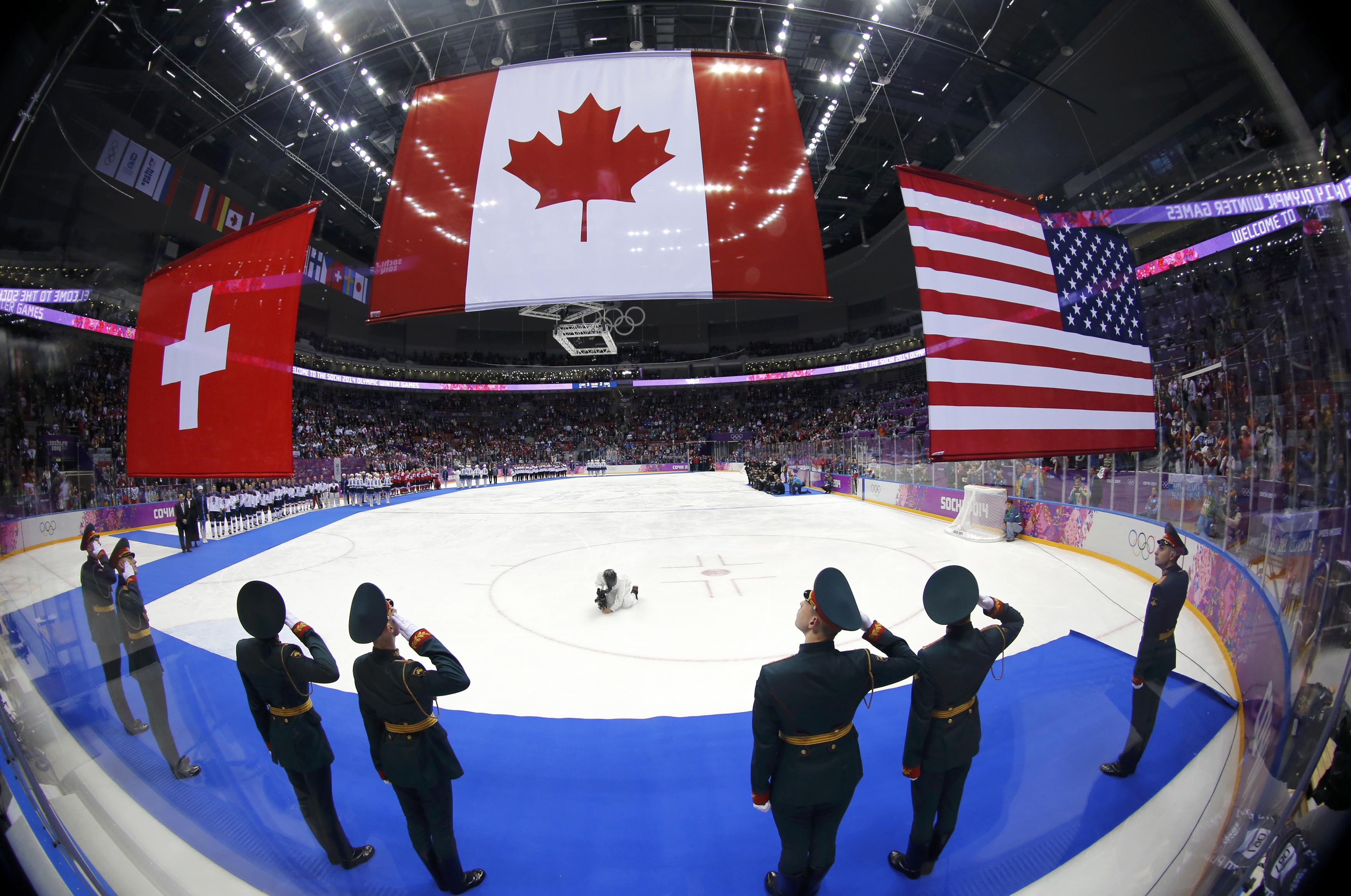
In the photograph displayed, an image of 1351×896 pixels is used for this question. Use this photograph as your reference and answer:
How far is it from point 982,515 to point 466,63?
1601 centimetres

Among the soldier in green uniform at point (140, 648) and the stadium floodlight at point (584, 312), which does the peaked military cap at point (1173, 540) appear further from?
the stadium floodlight at point (584, 312)

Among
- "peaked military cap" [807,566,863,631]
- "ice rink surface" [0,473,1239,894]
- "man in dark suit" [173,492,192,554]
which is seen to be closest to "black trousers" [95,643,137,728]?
"ice rink surface" [0,473,1239,894]

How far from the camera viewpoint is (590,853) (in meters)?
2.31

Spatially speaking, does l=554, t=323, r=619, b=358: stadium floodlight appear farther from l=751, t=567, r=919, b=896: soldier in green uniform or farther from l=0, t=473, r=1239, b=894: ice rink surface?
l=751, t=567, r=919, b=896: soldier in green uniform

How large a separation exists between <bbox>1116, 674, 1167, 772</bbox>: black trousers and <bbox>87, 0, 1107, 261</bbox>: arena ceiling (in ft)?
13.4

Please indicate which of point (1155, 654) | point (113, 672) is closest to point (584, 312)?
point (113, 672)

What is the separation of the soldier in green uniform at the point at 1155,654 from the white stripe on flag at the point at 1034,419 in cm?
78

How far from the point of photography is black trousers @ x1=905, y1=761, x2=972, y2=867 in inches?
83.7

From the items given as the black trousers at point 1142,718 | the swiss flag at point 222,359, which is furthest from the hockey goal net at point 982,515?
the swiss flag at point 222,359

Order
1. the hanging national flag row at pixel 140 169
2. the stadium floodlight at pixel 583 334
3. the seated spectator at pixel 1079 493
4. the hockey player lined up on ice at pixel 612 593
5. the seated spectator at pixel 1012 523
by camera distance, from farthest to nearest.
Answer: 1. the stadium floodlight at pixel 583 334
2. the seated spectator at pixel 1012 523
3. the seated spectator at pixel 1079 493
4. the hockey player lined up on ice at pixel 612 593
5. the hanging national flag row at pixel 140 169

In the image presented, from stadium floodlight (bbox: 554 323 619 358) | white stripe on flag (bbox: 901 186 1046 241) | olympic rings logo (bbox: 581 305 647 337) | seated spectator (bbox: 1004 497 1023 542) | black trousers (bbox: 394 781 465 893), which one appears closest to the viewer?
black trousers (bbox: 394 781 465 893)

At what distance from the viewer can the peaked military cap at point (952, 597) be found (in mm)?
2078

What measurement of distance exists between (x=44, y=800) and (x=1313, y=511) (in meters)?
5.64

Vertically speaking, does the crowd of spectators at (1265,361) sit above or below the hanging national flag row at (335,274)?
below
